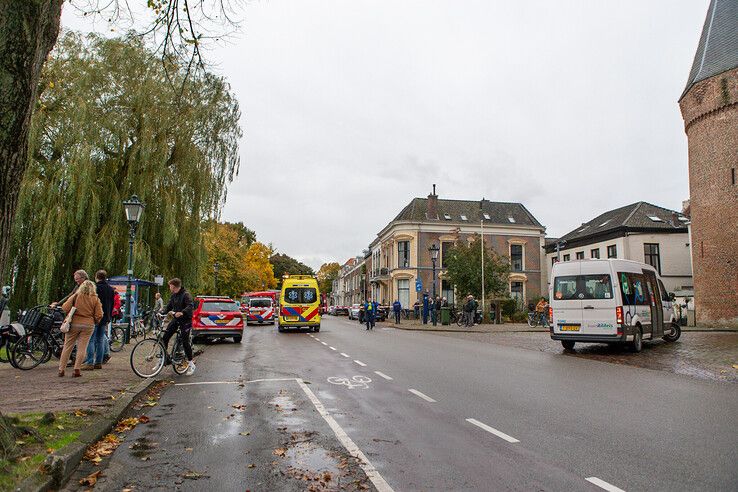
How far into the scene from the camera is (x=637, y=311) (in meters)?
14.9

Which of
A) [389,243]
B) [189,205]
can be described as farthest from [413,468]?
[389,243]

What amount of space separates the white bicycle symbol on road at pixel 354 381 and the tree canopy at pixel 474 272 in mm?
28101

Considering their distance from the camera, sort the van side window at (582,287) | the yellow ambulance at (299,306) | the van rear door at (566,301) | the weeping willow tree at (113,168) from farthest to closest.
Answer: the yellow ambulance at (299,306) → the weeping willow tree at (113,168) → the van rear door at (566,301) → the van side window at (582,287)

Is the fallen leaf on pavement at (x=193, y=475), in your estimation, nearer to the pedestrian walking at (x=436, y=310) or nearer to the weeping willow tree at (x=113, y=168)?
the weeping willow tree at (x=113, y=168)

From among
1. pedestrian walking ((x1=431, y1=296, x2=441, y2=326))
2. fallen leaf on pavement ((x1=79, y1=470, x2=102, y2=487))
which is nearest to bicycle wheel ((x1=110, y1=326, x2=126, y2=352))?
fallen leaf on pavement ((x1=79, y1=470, x2=102, y2=487))

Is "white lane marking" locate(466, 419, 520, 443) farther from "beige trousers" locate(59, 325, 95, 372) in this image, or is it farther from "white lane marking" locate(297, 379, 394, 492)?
"beige trousers" locate(59, 325, 95, 372)

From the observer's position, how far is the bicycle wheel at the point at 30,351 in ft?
34.0

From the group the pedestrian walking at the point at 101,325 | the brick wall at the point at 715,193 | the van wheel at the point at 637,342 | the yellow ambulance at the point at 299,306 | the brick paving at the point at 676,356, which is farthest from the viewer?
the brick wall at the point at 715,193

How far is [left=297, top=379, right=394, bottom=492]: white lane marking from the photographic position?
422 cm

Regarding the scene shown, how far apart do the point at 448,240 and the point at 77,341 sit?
4645 cm

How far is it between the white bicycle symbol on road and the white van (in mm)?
7709

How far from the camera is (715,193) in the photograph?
97.8 feet

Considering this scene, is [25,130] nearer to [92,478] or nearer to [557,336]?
[92,478]

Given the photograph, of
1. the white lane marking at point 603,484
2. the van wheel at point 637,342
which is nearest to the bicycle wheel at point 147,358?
the white lane marking at point 603,484
